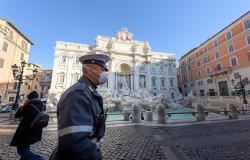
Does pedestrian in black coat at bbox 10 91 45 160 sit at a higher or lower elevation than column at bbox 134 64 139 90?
lower

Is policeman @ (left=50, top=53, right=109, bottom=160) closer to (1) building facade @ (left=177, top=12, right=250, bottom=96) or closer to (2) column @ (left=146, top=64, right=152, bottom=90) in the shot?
(1) building facade @ (left=177, top=12, right=250, bottom=96)

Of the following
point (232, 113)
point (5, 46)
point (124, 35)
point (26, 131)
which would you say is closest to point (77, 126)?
point (26, 131)

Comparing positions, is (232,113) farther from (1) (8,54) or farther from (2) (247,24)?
(1) (8,54)

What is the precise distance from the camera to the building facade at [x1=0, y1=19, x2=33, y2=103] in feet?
85.7

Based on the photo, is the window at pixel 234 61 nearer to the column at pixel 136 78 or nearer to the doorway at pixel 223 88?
the doorway at pixel 223 88

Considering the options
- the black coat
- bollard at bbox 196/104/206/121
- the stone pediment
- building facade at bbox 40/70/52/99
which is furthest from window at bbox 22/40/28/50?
bollard at bbox 196/104/206/121

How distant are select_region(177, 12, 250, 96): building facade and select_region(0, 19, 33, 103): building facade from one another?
147 ft

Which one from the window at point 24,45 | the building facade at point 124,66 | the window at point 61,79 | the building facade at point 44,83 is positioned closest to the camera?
the window at point 61,79

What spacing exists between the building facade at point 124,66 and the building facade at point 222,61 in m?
6.60

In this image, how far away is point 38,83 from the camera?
45312 mm

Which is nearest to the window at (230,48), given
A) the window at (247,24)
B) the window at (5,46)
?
the window at (247,24)

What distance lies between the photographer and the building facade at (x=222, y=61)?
24.7 metres

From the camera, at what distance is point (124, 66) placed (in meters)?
39.4

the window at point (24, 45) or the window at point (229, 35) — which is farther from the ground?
the window at point (24, 45)
